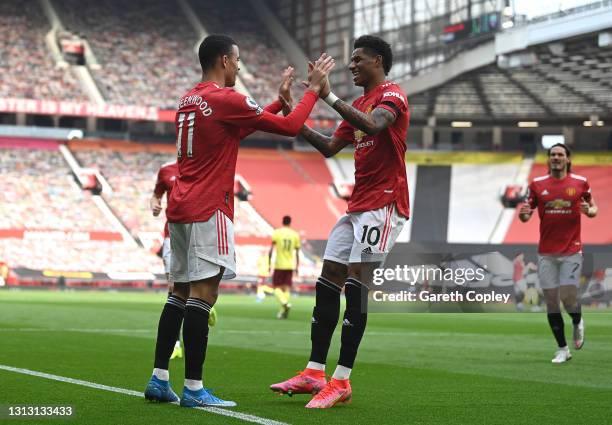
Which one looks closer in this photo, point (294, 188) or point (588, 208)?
point (588, 208)

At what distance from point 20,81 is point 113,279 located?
12.7 meters

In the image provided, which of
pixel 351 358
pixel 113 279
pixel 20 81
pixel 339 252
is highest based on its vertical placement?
pixel 20 81

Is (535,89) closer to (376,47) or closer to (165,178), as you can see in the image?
(165,178)

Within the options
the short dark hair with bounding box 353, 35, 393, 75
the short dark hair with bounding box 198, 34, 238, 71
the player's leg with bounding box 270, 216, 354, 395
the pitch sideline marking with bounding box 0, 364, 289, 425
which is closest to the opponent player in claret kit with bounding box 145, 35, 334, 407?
the short dark hair with bounding box 198, 34, 238, 71

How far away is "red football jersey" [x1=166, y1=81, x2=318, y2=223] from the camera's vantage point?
7.29 m

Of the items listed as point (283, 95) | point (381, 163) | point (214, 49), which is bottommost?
point (381, 163)

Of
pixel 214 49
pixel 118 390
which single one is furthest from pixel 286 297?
pixel 214 49

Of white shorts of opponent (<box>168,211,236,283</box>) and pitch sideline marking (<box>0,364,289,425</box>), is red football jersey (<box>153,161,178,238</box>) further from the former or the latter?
white shorts of opponent (<box>168,211,236,283</box>)

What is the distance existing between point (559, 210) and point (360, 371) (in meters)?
3.32

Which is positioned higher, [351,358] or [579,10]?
[579,10]

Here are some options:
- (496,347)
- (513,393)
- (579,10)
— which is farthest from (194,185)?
(579,10)

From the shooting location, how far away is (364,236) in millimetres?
7691

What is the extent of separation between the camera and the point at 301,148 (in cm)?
5847

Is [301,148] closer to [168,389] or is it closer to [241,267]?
[241,267]
